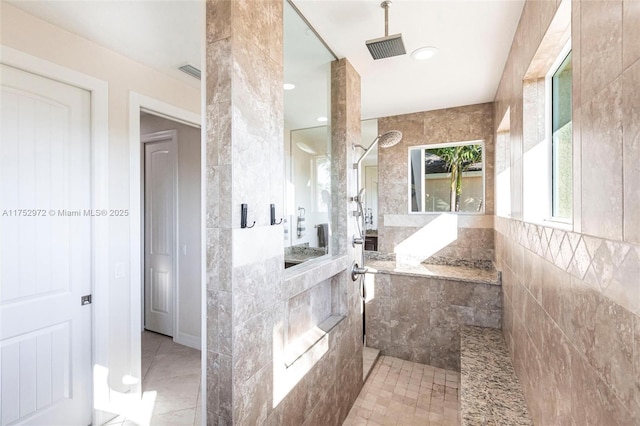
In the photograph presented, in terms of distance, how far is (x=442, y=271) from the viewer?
10.2 ft

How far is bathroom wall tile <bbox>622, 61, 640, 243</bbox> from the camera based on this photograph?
2.23 feet

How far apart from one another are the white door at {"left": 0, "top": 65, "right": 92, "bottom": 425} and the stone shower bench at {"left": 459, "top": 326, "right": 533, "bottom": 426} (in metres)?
2.34

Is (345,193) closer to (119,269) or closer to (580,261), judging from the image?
(580,261)

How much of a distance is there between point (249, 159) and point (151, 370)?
249 centimetres

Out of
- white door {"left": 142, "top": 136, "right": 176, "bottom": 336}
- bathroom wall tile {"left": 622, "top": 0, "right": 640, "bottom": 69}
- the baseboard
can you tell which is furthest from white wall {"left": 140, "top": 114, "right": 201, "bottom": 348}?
bathroom wall tile {"left": 622, "top": 0, "right": 640, "bottom": 69}

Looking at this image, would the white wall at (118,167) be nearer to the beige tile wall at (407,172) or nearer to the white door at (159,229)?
the white door at (159,229)

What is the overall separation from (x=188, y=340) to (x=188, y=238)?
1055 millimetres

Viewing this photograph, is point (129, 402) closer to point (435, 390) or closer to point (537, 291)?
point (435, 390)

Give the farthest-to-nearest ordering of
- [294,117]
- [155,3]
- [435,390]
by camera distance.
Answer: [435,390] < [294,117] < [155,3]

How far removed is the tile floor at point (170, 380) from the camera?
2129 mm

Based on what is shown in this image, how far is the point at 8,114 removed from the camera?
1.63m

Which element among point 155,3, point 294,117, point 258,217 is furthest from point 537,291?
point 155,3

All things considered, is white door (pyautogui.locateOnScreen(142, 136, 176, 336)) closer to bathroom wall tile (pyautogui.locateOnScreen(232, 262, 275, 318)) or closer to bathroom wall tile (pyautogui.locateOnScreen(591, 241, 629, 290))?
bathroom wall tile (pyautogui.locateOnScreen(232, 262, 275, 318))

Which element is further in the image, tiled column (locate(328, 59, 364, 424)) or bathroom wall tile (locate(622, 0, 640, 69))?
tiled column (locate(328, 59, 364, 424))
